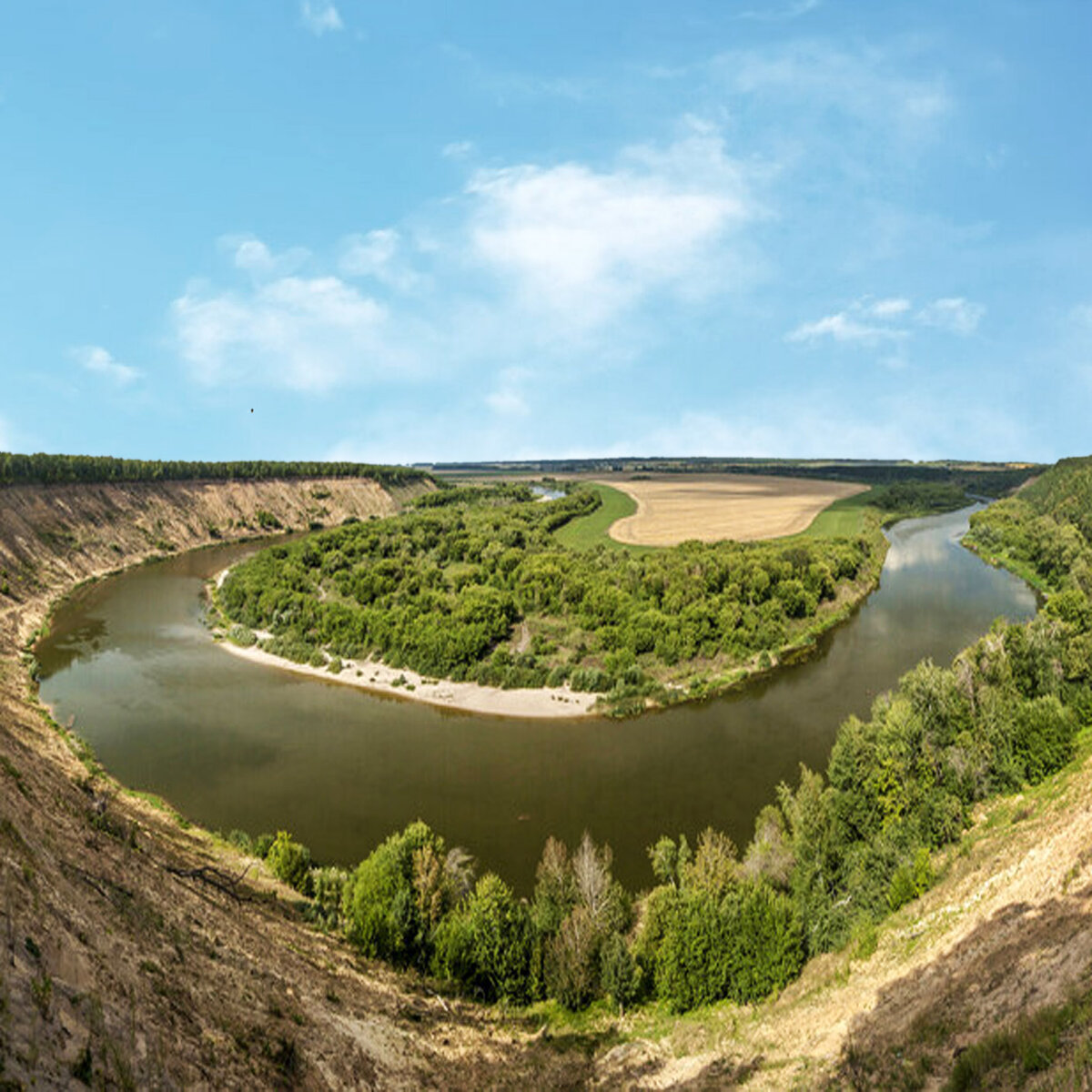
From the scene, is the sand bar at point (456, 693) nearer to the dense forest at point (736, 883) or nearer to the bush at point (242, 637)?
the bush at point (242, 637)

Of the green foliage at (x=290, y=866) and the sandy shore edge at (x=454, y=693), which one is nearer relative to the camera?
the green foliage at (x=290, y=866)

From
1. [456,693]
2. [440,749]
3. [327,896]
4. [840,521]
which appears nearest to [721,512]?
[840,521]

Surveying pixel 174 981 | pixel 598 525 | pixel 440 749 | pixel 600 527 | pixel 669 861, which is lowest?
pixel 440 749

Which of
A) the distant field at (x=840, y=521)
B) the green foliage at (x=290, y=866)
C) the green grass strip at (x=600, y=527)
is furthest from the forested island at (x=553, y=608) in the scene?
the green foliage at (x=290, y=866)

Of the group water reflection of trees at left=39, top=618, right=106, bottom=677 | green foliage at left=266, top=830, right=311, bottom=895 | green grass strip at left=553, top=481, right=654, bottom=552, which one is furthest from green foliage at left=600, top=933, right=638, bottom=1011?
green grass strip at left=553, top=481, right=654, bottom=552

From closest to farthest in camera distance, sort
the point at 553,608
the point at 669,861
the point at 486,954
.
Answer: the point at 486,954 → the point at 669,861 → the point at 553,608

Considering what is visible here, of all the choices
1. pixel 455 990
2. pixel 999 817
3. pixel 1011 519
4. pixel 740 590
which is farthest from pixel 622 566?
pixel 1011 519

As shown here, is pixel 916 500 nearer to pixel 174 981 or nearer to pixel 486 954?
pixel 486 954
